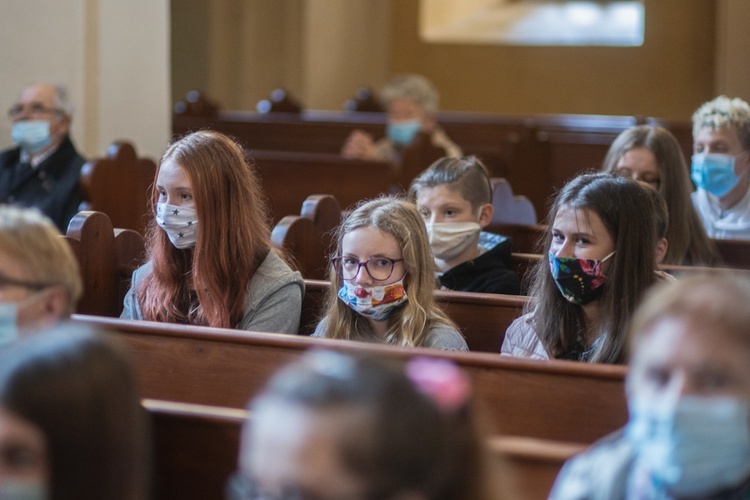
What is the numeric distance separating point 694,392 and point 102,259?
2.53m

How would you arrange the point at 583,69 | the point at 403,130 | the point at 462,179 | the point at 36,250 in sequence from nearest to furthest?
the point at 36,250, the point at 462,179, the point at 403,130, the point at 583,69

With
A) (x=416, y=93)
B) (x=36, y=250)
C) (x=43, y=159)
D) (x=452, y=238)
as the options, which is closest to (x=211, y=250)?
(x=452, y=238)

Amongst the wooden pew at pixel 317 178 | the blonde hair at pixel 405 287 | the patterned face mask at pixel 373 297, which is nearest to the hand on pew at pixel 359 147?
the wooden pew at pixel 317 178

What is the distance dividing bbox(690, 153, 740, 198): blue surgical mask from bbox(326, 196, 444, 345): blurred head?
6.83ft

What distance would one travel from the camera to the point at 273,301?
3430 millimetres

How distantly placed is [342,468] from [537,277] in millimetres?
1907

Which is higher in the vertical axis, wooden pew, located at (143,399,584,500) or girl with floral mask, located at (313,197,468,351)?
girl with floral mask, located at (313,197,468,351)

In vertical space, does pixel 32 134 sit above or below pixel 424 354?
above

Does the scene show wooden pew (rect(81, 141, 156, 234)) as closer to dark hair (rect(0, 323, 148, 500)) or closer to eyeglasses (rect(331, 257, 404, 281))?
eyeglasses (rect(331, 257, 404, 281))

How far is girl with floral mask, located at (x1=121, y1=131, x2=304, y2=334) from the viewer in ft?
11.3

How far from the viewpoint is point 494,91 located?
1166 centimetres

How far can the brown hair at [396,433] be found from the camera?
141cm

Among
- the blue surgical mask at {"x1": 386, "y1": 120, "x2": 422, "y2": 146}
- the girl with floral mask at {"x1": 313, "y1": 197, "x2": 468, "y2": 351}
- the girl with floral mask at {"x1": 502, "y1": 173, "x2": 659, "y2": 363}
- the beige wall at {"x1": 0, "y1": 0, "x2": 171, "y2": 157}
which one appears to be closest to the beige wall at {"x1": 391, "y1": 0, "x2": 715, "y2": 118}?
the blue surgical mask at {"x1": 386, "y1": 120, "x2": 422, "y2": 146}

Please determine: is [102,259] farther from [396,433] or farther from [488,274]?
[396,433]
